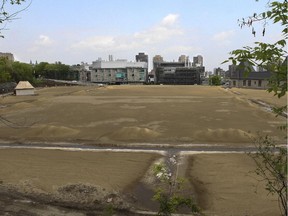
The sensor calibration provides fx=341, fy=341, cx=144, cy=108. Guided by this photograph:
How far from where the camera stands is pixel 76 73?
175500 mm

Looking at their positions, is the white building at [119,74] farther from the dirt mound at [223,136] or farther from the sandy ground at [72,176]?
the sandy ground at [72,176]

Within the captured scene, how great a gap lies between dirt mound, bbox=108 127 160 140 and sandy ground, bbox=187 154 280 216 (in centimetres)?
675

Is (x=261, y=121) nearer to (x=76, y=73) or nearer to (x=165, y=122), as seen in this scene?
(x=165, y=122)

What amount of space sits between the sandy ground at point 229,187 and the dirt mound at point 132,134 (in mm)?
6754

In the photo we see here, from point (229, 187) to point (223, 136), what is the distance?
11.2 meters

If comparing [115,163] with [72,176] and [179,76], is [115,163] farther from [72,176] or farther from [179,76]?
[179,76]

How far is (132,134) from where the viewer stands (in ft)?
90.2

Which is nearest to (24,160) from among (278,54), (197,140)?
(197,140)

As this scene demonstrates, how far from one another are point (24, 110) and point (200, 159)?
3231 cm

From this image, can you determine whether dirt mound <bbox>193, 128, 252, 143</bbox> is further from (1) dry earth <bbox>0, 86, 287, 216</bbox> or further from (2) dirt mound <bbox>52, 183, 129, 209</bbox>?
(2) dirt mound <bbox>52, 183, 129, 209</bbox>

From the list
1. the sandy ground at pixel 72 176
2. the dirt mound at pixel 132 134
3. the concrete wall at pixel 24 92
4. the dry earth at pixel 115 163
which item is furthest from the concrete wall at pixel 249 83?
the sandy ground at pixel 72 176

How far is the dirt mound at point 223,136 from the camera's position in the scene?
84.7 ft

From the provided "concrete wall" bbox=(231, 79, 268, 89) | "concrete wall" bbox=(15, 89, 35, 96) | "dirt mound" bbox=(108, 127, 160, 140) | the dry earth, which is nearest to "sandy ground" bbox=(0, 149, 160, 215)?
the dry earth

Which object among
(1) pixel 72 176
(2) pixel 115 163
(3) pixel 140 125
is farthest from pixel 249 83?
(1) pixel 72 176
